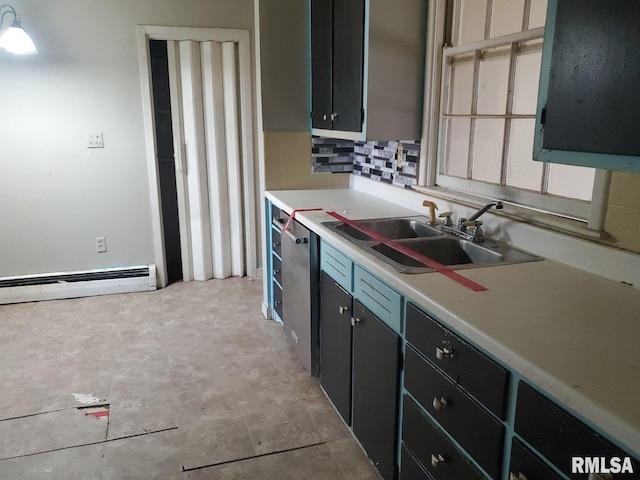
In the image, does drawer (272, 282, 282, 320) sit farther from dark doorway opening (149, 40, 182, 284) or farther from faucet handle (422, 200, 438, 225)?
dark doorway opening (149, 40, 182, 284)

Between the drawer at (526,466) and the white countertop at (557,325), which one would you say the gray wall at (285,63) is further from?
the drawer at (526,466)

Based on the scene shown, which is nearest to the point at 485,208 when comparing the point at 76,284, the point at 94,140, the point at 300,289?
the point at 300,289

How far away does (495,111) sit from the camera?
7.47ft

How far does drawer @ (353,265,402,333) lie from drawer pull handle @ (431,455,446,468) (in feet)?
1.23

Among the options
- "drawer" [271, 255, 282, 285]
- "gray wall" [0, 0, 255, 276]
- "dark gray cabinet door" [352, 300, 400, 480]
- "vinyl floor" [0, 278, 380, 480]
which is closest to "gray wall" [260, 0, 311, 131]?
"drawer" [271, 255, 282, 285]

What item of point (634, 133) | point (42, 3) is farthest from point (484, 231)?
point (42, 3)

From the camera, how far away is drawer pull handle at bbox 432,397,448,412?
53.8 inches

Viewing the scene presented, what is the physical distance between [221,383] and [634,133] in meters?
2.18

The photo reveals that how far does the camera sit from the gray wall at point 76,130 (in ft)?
11.5

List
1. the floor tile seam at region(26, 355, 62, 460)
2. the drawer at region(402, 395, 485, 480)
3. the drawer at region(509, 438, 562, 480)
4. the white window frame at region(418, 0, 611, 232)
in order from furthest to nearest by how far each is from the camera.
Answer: the floor tile seam at region(26, 355, 62, 460) → the white window frame at region(418, 0, 611, 232) → the drawer at region(402, 395, 485, 480) → the drawer at region(509, 438, 562, 480)

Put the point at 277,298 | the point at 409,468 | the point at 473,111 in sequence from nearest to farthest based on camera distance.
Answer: the point at 409,468
the point at 473,111
the point at 277,298

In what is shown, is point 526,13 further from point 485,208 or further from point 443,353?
point 443,353

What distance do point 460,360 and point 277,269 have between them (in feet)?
6.35

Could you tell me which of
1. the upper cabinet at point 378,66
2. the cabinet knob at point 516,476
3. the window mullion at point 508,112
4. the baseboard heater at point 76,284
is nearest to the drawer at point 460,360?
the cabinet knob at point 516,476
